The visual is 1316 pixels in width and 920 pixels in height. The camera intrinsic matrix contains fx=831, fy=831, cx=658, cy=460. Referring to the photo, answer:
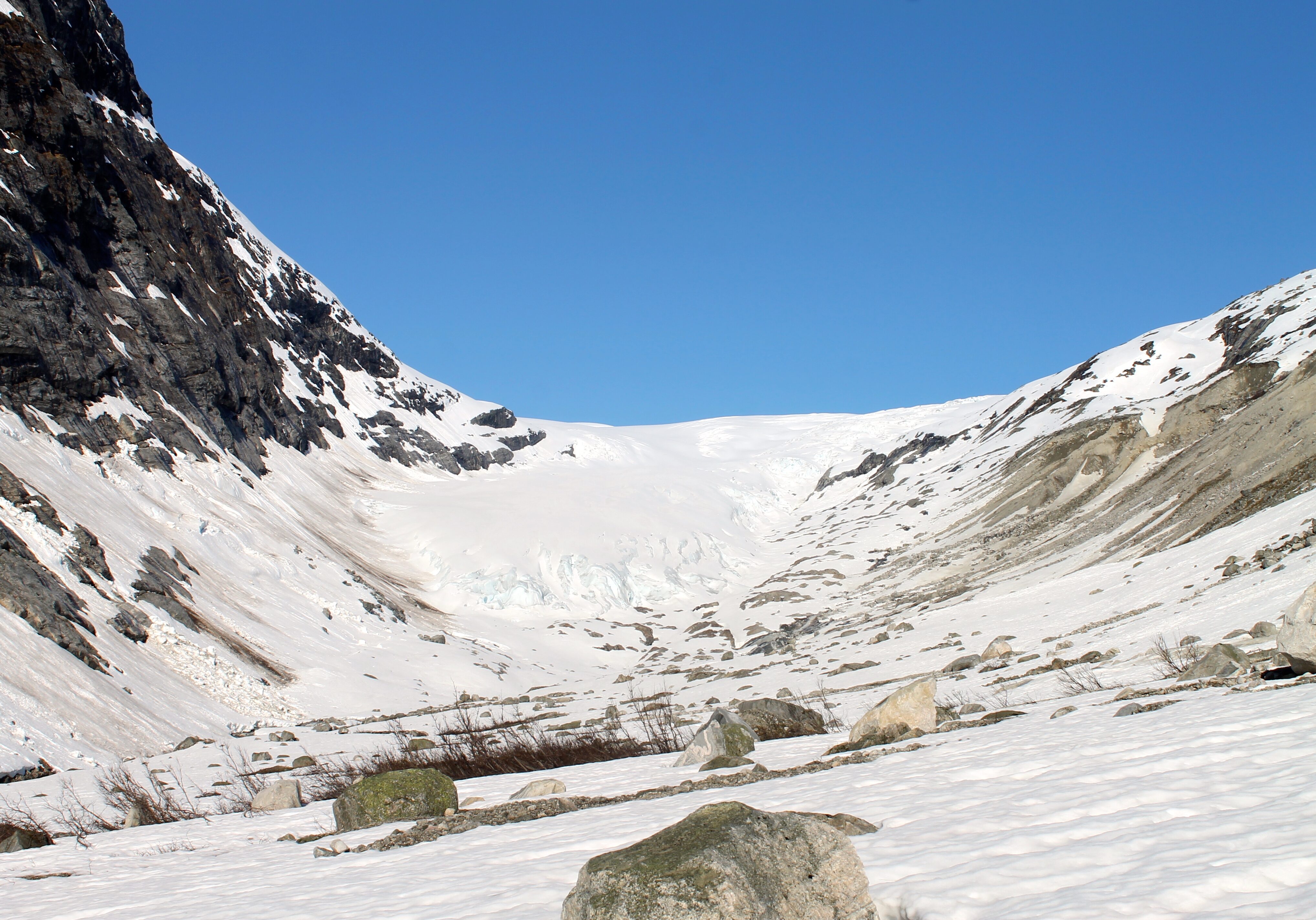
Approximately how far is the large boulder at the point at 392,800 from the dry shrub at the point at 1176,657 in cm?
819

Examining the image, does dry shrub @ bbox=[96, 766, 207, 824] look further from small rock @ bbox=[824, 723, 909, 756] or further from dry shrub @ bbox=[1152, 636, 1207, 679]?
dry shrub @ bbox=[1152, 636, 1207, 679]

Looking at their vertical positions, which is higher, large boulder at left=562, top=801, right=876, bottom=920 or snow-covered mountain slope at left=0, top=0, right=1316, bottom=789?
snow-covered mountain slope at left=0, top=0, right=1316, bottom=789

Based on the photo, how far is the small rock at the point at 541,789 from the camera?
7.93 m

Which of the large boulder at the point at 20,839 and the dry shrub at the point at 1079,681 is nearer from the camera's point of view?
the large boulder at the point at 20,839

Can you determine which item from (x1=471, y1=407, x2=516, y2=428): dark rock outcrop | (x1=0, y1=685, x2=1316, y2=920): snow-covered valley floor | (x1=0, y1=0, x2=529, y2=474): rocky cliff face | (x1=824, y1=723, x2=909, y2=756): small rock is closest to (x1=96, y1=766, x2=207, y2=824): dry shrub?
(x1=0, y1=685, x2=1316, y2=920): snow-covered valley floor

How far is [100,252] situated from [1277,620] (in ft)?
187

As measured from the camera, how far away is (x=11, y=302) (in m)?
36.4

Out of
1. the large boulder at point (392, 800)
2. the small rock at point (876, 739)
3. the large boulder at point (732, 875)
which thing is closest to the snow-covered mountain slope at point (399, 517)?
the small rock at point (876, 739)

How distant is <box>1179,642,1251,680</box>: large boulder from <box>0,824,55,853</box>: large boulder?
1161cm

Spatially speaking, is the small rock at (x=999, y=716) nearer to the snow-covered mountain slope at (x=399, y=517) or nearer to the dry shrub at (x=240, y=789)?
the snow-covered mountain slope at (x=399, y=517)

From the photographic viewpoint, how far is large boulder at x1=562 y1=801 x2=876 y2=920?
2.88m

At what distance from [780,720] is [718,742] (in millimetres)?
2576

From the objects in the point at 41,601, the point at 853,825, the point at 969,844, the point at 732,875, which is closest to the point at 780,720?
the point at 853,825

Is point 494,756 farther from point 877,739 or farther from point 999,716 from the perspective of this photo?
point 999,716
